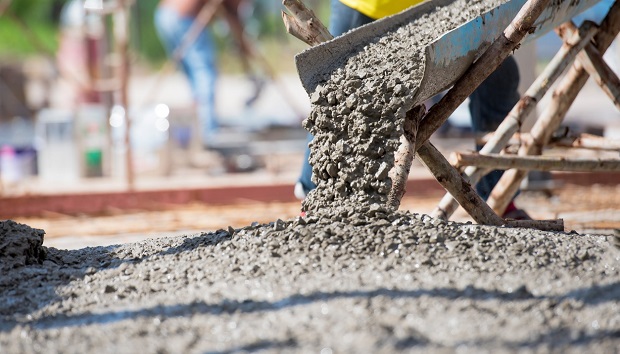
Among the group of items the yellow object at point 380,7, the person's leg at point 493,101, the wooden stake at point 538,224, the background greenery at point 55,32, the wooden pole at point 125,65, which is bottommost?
the wooden stake at point 538,224

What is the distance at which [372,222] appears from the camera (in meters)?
2.92

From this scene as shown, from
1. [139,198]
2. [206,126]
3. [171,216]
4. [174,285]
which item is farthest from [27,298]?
[206,126]

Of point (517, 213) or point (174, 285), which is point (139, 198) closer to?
point (517, 213)

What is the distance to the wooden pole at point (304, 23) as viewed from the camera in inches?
132

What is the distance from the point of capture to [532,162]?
3.72m

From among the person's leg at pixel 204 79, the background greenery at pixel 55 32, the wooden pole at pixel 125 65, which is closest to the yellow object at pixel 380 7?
the wooden pole at pixel 125 65

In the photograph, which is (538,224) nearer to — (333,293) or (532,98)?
(532,98)

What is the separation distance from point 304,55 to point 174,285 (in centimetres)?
92

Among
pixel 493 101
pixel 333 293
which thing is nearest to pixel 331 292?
pixel 333 293

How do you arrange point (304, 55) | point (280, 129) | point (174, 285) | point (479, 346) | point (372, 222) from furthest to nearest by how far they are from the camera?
1. point (280, 129)
2. point (304, 55)
3. point (372, 222)
4. point (174, 285)
5. point (479, 346)

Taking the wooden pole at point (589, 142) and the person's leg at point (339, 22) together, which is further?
the wooden pole at point (589, 142)

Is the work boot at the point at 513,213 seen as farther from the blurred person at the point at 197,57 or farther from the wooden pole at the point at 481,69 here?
the blurred person at the point at 197,57

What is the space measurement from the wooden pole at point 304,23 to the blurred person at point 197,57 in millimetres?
4851

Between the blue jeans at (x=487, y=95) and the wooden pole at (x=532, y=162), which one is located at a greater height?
the blue jeans at (x=487, y=95)
